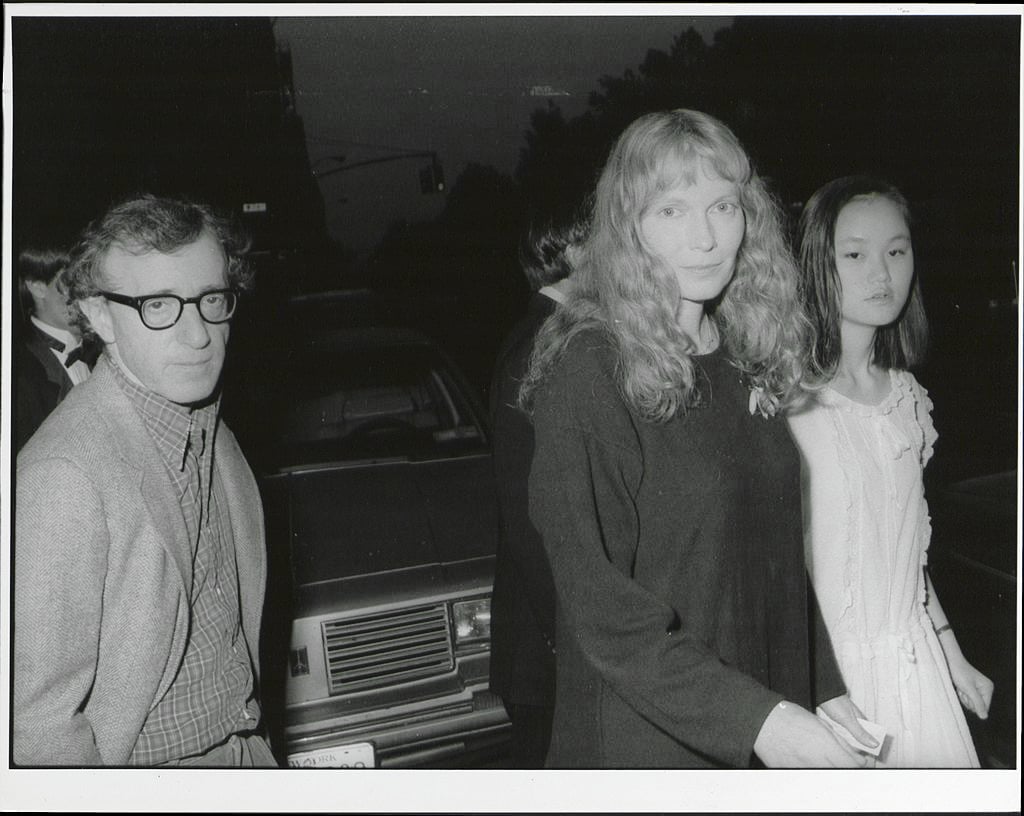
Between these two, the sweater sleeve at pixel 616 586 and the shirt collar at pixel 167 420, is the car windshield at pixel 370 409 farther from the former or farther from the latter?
the sweater sleeve at pixel 616 586

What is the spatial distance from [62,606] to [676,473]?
4.24 ft

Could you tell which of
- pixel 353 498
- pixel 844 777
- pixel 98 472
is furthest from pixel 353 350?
pixel 844 777

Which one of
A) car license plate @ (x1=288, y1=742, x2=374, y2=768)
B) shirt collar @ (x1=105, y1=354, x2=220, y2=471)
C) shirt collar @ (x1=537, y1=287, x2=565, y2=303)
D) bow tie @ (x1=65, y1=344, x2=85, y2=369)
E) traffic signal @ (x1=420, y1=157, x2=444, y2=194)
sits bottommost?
car license plate @ (x1=288, y1=742, x2=374, y2=768)

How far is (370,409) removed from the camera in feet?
11.4

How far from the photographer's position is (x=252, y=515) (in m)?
2.39

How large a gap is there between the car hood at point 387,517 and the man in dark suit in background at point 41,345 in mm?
800

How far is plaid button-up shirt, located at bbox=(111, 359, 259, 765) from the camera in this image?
6.96 feet

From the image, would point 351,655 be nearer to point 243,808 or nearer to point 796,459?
point 243,808

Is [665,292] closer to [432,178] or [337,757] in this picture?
[432,178]

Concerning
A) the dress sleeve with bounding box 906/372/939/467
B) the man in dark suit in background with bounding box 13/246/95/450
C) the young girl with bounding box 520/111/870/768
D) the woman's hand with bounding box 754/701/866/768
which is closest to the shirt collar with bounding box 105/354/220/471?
the man in dark suit in background with bounding box 13/246/95/450

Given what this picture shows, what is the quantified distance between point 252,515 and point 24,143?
134cm

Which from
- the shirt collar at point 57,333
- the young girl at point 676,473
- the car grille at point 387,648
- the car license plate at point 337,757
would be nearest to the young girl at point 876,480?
the young girl at point 676,473

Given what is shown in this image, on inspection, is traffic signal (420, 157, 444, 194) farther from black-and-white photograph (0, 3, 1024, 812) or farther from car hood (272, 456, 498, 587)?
car hood (272, 456, 498, 587)

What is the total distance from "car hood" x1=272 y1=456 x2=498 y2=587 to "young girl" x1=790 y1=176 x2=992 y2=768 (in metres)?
1.11
